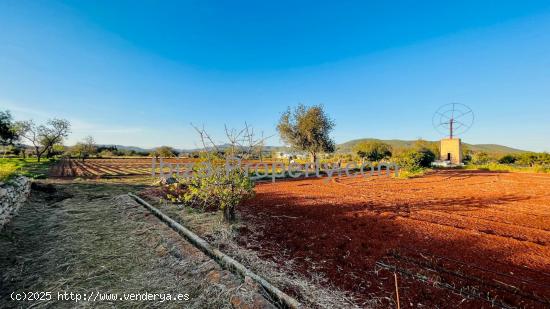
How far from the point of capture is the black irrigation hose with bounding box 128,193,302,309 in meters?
2.94

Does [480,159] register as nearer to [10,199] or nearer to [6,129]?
[10,199]

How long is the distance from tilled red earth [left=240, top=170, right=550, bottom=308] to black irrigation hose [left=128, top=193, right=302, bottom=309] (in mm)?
727

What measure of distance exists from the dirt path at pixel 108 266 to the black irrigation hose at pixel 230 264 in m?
0.17

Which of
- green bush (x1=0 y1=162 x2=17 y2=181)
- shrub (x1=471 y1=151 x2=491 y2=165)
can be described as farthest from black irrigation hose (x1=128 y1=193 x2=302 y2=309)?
shrub (x1=471 y1=151 x2=491 y2=165)

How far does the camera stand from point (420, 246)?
183 inches

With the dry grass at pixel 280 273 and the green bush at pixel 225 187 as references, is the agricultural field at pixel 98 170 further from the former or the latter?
the dry grass at pixel 280 273

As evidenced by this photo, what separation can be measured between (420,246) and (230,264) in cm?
382

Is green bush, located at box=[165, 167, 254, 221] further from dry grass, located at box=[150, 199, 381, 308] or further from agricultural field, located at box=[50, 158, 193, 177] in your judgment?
agricultural field, located at box=[50, 158, 193, 177]

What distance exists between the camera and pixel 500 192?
1066 cm

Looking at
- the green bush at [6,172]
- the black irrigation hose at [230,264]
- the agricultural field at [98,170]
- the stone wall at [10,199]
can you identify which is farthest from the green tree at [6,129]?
the black irrigation hose at [230,264]

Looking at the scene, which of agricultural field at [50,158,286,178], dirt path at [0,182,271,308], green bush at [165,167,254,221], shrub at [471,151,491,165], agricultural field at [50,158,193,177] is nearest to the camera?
dirt path at [0,182,271,308]

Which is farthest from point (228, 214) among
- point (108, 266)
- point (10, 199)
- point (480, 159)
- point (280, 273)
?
point (480, 159)

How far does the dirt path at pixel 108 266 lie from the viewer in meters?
3.13

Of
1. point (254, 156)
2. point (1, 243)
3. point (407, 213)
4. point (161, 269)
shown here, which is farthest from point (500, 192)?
point (1, 243)
